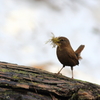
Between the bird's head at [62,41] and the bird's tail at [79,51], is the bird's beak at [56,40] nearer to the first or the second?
the bird's head at [62,41]

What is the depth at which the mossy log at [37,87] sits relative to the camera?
3486 mm

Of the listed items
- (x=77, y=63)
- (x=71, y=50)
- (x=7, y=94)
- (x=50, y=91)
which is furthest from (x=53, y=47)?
(x=7, y=94)

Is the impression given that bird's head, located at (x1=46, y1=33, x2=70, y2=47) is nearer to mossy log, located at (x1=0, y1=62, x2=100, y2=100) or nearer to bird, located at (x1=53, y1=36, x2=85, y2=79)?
bird, located at (x1=53, y1=36, x2=85, y2=79)

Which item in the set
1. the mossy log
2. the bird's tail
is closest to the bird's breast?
the bird's tail

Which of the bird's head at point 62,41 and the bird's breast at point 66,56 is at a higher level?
the bird's head at point 62,41

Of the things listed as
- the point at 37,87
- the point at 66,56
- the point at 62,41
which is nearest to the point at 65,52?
the point at 66,56

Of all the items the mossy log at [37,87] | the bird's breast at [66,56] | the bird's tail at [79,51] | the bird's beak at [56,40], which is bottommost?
the mossy log at [37,87]

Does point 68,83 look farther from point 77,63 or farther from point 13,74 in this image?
point 77,63

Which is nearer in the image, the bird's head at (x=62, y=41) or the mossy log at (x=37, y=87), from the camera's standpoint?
the mossy log at (x=37, y=87)

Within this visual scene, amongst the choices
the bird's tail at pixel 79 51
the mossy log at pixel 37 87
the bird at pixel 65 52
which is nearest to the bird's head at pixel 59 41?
the bird at pixel 65 52

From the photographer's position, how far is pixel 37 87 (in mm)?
3666

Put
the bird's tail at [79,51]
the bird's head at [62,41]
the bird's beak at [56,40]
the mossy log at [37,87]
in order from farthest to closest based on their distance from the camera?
the bird's tail at [79,51], the bird's head at [62,41], the bird's beak at [56,40], the mossy log at [37,87]

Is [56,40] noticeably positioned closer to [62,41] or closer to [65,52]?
[62,41]

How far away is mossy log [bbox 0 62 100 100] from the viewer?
11.4 ft
